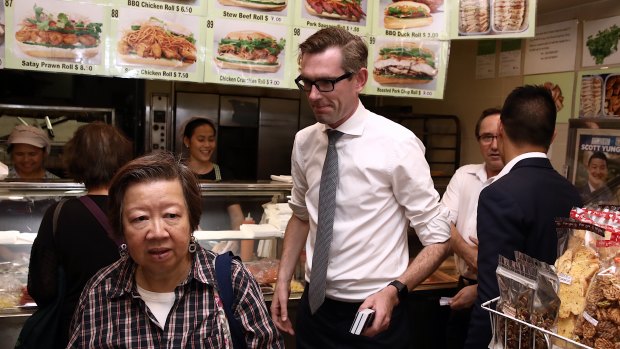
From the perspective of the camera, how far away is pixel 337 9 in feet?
10.00

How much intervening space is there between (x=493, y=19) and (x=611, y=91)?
3.71 feet

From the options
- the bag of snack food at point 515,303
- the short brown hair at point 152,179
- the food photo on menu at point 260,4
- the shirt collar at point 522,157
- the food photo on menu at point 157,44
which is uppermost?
the food photo on menu at point 260,4

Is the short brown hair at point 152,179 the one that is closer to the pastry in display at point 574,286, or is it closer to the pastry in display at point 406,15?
the pastry in display at point 574,286

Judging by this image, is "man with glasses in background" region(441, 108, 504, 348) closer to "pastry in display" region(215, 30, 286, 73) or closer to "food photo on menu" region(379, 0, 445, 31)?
"food photo on menu" region(379, 0, 445, 31)

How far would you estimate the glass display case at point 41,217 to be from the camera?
2398 millimetres

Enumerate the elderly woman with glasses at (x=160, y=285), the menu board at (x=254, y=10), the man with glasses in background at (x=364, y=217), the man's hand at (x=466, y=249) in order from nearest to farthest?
the elderly woman with glasses at (x=160, y=285), the man with glasses in background at (x=364, y=217), the man's hand at (x=466, y=249), the menu board at (x=254, y=10)

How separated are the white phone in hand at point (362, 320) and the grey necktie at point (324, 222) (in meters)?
0.25

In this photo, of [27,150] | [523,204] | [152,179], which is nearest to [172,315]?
Answer: [152,179]

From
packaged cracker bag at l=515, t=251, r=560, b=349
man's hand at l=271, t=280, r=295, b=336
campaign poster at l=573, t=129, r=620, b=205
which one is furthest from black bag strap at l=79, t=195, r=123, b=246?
campaign poster at l=573, t=129, r=620, b=205

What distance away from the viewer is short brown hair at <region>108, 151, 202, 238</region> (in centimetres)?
150

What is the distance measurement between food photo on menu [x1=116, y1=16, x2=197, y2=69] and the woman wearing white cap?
1.36 metres

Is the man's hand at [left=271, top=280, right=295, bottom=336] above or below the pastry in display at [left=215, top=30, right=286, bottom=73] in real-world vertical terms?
below

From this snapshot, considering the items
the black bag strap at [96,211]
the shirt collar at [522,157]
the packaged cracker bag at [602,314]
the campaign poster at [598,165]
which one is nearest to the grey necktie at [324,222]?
the shirt collar at [522,157]

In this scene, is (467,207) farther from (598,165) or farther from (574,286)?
(574,286)
